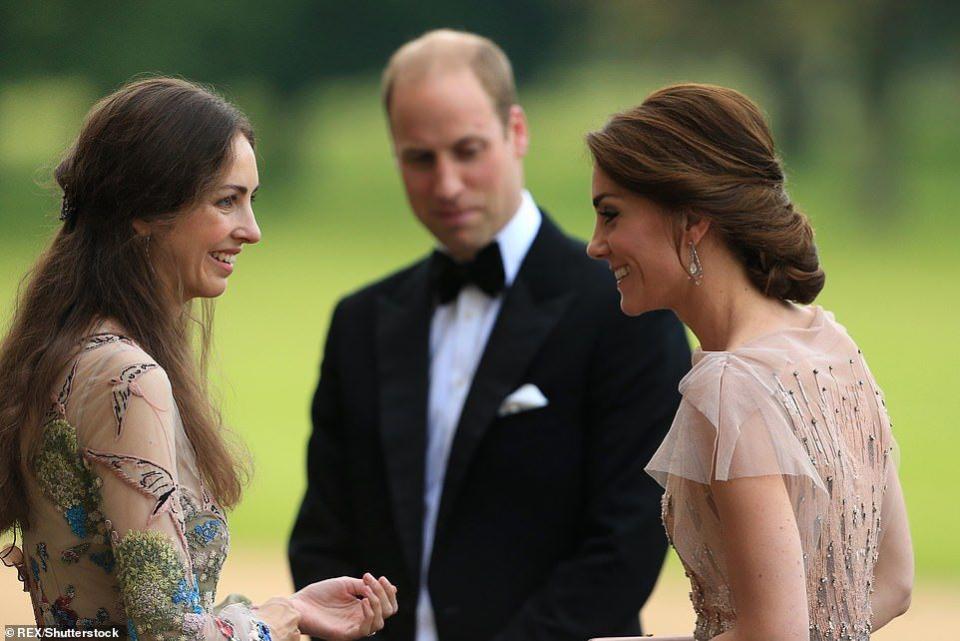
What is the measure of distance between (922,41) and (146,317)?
13863 millimetres

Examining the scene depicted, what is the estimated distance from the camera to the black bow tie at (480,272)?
3.14 meters

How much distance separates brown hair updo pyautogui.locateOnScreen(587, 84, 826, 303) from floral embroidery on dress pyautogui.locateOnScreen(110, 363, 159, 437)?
2.65ft

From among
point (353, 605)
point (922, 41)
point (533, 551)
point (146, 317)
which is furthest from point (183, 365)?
point (922, 41)

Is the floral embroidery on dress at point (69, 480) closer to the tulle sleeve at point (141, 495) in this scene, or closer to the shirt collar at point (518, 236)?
the tulle sleeve at point (141, 495)

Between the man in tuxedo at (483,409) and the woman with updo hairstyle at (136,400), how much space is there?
32.7 inches

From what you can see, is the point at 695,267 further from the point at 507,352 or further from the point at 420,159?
the point at 420,159

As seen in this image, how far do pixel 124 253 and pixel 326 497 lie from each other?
1336 mm

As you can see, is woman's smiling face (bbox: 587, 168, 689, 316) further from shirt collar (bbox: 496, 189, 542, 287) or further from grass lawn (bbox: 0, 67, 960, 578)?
grass lawn (bbox: 0, 67, 960, 578)

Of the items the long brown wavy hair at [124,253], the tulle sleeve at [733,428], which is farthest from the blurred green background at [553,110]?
the tulle sleeve at [733,428]

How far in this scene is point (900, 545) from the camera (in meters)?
2.13

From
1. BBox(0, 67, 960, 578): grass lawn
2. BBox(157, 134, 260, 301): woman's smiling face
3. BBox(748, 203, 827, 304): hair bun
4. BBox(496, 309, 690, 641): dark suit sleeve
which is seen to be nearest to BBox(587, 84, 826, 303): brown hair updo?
BBox(748, 203, 827, 304): hair bun

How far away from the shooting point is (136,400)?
176 cm

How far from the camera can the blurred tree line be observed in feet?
46.0

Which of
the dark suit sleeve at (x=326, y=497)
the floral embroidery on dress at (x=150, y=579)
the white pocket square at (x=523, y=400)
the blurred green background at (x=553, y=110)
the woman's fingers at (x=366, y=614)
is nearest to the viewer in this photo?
the floral embroidery on dress at (x=150, y=579)
